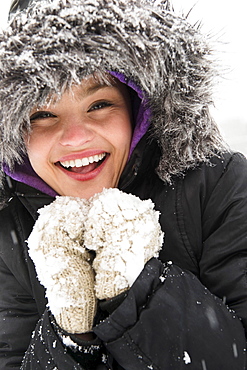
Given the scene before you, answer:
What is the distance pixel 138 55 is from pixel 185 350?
0.78 m

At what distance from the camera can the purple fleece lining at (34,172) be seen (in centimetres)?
130

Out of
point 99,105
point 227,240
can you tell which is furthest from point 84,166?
point 227,240

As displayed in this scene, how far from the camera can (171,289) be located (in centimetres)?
101


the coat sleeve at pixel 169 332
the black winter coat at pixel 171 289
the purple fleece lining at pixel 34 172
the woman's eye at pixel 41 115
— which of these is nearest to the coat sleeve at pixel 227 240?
the black winter coat at pixel 171 289

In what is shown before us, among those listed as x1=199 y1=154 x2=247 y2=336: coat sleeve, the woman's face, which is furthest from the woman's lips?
x1=199 y1=154 x2=247 y2=336: coat sleeve

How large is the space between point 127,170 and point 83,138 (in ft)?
0.65

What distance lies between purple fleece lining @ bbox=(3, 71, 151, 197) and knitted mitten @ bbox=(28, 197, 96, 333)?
0.84 ft

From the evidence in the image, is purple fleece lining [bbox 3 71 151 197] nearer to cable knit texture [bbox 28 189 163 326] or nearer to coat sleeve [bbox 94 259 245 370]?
cable knit texture [bbox 28 189 163 326]

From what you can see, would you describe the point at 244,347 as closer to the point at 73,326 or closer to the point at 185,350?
the point at 185,350

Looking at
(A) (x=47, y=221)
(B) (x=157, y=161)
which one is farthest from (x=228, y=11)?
(A) (x=47, y=221)

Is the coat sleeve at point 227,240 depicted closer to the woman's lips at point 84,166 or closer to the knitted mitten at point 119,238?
the knitted mitten at point 119,238

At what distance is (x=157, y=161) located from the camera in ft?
4.50

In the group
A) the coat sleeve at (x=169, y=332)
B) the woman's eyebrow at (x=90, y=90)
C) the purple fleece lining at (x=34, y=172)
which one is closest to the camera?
the coat sleeve at (x=169, y=332)

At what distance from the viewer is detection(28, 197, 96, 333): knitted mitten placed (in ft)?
3.59
